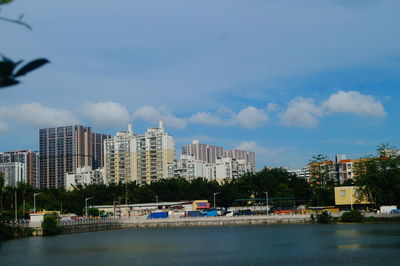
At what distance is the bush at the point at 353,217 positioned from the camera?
87.8 meters

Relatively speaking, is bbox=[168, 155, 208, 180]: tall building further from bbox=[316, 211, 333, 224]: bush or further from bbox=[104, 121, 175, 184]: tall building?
bbox=[316, 211, 333, 224]: bush

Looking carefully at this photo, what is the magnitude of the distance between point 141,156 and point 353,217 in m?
102

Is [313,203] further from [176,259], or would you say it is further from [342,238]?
[176,259]

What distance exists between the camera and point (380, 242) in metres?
51.5

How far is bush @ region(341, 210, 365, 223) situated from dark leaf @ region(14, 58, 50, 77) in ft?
292

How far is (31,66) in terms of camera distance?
4.18 meters

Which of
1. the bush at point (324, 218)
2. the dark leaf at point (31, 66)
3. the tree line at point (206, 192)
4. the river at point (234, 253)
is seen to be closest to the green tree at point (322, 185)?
the tree line at point (206, 192)

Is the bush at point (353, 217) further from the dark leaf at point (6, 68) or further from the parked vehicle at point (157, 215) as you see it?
the dark leaf at point (6, 68)

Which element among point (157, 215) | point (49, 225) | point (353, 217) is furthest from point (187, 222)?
point (353, 217)

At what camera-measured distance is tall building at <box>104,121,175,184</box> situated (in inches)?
7018

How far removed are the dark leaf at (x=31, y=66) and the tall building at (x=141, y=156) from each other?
6766 inches

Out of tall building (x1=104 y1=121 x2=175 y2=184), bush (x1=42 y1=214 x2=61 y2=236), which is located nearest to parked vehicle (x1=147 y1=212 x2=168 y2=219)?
bush (x1=42 y1=214 x2=61 y2=236)

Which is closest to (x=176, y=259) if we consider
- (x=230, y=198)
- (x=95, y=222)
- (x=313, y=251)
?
(x=313, y=251)

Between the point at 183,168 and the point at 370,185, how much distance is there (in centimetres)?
9415
